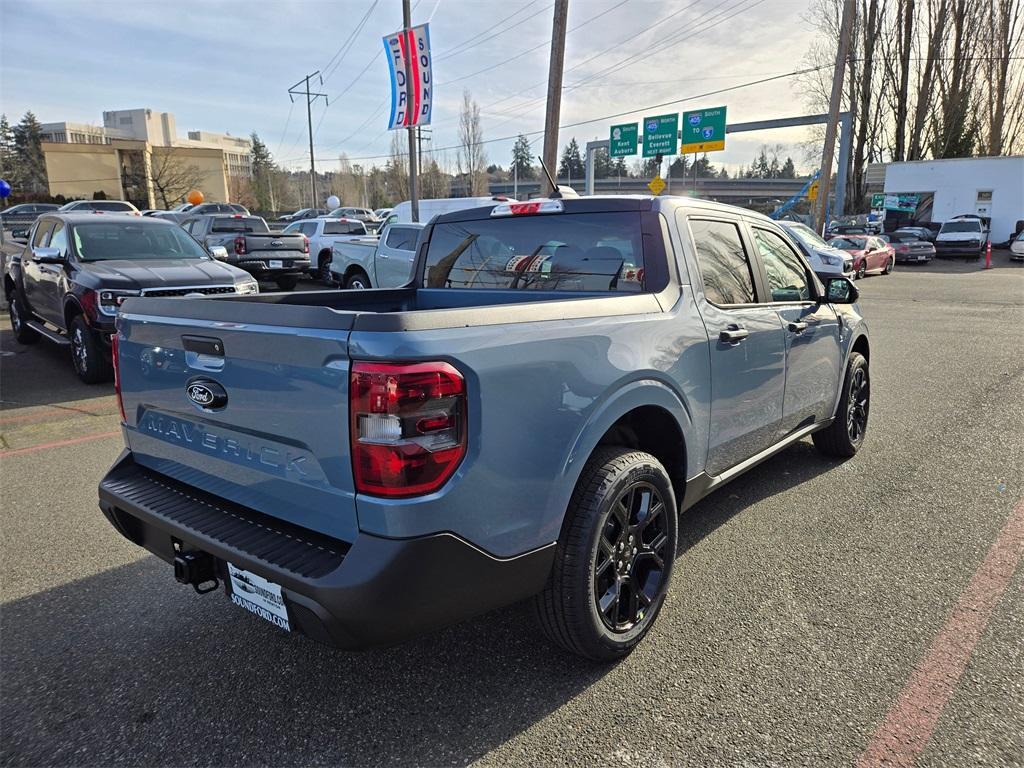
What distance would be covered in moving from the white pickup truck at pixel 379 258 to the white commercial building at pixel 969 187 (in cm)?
3662

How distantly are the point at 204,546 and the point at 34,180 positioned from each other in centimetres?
9907

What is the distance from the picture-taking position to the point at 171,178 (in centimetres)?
6253

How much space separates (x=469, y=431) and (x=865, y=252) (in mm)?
25211

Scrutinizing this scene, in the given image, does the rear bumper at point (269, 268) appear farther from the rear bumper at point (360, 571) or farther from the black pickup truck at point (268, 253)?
the rear bumper at point (360, 571)

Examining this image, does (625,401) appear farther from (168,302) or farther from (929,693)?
(168,302)

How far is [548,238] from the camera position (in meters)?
3.45

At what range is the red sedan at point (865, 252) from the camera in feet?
75.4

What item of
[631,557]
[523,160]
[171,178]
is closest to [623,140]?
[631,557]

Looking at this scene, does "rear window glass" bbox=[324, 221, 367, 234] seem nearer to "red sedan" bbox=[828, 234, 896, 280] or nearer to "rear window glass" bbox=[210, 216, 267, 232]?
"rear window glass" bbox=[210, 216, 267, 232]

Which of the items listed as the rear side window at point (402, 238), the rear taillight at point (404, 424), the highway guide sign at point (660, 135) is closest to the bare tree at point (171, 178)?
the highway guide sign at point (660, 135)

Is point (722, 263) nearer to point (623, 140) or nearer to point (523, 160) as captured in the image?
point (623, 140)

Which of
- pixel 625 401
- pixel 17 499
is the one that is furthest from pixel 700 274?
pixel 17 499

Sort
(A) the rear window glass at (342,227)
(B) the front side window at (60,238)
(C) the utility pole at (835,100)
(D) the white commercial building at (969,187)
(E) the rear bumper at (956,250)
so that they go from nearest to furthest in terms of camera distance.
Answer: (B) the front side window at (60,238), (A) the rear window glass at (342,227), (C) the utility pole at (835,100), (E) the rear bumper at (956,250), (D) the white commercial building at (969,187)

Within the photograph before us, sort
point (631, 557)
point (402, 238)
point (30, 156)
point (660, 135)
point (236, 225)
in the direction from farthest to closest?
point (30, 156) → point (660, 135) → point (236, 225) → point (402, 238) → point (631, 557)
